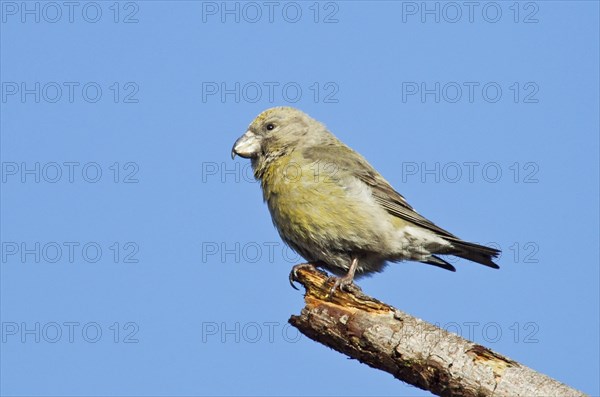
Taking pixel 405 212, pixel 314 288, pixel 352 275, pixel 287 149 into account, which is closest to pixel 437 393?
pixel 314 288

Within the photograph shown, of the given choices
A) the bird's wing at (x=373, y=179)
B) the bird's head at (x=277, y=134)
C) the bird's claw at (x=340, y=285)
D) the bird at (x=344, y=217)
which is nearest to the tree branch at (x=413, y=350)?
the bird's claw at (x=340, y=285)

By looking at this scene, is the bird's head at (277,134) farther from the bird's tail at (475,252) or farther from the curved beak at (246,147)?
the bird's tail at (475,252)

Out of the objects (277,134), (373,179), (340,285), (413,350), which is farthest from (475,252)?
(413,350)

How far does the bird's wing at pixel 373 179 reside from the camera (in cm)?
780

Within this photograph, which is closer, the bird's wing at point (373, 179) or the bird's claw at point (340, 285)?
the bird's claw at point (340, 285)

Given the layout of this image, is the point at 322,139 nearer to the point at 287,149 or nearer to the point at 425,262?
the point at 287,149

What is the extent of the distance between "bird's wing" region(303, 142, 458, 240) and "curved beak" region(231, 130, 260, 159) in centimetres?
57

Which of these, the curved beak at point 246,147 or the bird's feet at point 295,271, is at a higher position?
the curved beak at point 246,147

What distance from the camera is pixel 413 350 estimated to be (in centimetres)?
527

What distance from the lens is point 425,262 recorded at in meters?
8.22

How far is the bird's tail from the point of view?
7.68 meters

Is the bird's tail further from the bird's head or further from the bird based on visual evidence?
the bird's head

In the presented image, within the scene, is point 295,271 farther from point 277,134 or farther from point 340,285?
point 277,134

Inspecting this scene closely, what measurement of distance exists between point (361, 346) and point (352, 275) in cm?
197
